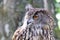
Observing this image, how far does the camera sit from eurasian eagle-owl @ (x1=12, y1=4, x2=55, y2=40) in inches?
81.3

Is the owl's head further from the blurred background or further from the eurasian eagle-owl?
the blurred background

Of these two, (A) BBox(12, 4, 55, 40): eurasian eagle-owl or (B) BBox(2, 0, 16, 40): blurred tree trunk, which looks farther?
(B) BBox(2, 0, 16, 40): blurred tree trunk

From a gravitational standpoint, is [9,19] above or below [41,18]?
below

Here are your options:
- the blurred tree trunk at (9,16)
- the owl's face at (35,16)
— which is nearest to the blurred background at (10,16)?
the blurred tree trunk at (9,16)

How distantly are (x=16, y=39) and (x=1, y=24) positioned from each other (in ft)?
7.22

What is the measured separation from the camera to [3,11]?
14.6ft

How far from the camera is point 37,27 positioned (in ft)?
6.77

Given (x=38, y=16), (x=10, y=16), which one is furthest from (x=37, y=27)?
(x=10, y=16)

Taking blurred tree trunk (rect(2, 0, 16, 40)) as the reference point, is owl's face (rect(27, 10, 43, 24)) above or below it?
above

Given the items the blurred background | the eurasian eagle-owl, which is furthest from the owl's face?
the blurred background

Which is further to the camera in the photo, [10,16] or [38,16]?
[10,16]

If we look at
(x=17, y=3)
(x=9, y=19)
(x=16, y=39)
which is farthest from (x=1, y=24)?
(x=16, y=39)

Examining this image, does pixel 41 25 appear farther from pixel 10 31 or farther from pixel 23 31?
pixel 10 31

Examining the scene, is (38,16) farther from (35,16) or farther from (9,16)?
(9,16)
